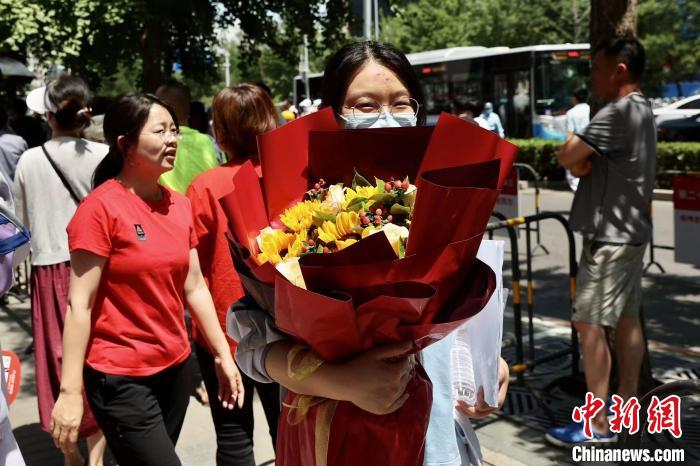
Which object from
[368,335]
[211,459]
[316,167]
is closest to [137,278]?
[316,167]

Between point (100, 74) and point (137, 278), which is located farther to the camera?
point (100, 74)

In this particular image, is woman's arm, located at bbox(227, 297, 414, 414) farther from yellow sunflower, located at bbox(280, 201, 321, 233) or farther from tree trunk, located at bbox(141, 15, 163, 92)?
tree trunk, located at bbox(141, 15, 163, 92)

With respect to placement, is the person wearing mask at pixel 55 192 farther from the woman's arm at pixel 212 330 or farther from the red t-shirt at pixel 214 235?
the woman's arm at pixel 212 330

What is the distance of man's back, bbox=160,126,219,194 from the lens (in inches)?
207

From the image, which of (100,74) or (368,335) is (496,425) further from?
(100,74)

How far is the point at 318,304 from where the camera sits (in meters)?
1.61

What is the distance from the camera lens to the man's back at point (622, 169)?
445cm

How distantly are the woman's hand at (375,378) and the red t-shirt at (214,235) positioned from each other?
6.45ft

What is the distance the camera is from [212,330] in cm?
347

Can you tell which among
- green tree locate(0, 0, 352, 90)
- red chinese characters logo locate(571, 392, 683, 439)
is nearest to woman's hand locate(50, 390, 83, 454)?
red chinese characters logo locate(571, 392, 683, 439)

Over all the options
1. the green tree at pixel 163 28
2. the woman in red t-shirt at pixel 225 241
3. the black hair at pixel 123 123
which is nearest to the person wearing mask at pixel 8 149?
the woman in red t-shirt at pixel 225 241

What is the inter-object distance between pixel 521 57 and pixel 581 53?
1785 millimetres

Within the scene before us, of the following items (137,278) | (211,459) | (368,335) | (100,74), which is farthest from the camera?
(100,74)

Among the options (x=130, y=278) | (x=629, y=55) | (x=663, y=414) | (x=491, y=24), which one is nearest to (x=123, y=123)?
(x=130, y=278)
